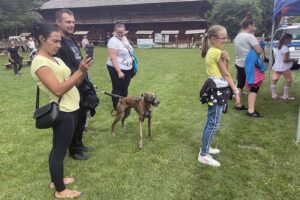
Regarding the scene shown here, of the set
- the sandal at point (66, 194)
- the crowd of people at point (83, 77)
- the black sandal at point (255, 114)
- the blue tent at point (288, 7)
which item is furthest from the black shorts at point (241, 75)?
the sandal at point (66, 194)

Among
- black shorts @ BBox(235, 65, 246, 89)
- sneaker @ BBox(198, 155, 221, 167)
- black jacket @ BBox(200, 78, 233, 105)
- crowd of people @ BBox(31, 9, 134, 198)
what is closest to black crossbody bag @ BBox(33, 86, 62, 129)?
crowd of people @ BBox(31, 9, 134, 198)

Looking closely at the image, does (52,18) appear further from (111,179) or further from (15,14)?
(111,179)

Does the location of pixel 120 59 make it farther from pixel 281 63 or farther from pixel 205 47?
pixel 281 63

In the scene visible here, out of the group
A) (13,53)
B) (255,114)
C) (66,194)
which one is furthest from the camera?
(13,53)

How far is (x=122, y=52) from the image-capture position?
6383mm

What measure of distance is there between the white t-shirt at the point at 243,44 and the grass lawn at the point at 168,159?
1.25m

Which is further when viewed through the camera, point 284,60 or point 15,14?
point 15,14

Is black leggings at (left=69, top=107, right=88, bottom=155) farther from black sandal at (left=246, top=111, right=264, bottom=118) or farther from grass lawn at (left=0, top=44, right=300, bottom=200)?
black sandal at (left=246, top=111, right=264, bottom=118)

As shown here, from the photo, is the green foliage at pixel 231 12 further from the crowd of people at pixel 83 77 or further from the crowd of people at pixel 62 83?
the crowd of people at pixel 62 83

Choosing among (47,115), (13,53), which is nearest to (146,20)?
(13,53)

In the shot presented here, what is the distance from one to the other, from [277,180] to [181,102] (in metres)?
4.46

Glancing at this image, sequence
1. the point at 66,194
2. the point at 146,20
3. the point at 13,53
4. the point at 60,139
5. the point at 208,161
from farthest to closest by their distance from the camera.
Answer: the point at 146,20 → the point at 13,53 → the point at 208,161 → the point at 66,194 → the point at 60,139

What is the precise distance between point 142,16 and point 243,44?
38.9m

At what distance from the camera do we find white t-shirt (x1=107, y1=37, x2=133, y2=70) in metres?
6.30
